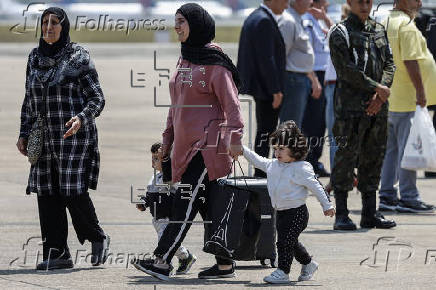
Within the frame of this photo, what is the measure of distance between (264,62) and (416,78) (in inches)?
63.2

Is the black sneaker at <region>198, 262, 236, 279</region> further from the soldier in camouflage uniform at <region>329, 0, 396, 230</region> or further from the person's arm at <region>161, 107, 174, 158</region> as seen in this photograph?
the soldier in camouflage uniform at <region>329, 0, 396, 230</region>

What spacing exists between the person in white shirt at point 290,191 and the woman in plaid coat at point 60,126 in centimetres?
118

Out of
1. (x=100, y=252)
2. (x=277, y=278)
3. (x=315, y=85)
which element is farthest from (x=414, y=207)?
(x=277, y=278)

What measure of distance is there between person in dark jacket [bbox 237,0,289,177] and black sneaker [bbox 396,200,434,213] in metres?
1.40

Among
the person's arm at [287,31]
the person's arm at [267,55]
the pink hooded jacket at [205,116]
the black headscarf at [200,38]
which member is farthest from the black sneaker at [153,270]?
the person's arm at [287,31]

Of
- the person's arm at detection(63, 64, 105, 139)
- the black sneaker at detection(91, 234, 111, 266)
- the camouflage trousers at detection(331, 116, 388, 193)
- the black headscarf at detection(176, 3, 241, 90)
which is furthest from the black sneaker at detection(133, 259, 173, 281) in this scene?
the camouflage trousers at detection(331, 116, 388, 193)

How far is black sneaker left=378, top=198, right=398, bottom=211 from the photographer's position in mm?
11562

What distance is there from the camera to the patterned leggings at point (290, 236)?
26.4ft

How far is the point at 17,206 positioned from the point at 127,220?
3.78ft

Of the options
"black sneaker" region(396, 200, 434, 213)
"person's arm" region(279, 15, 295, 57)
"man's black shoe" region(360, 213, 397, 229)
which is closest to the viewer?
"man's black shoe" region(360, 213, 397, 229)

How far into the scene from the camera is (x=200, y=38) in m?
8.12

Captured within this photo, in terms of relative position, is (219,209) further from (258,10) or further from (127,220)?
(258,10)

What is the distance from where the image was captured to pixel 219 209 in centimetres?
820

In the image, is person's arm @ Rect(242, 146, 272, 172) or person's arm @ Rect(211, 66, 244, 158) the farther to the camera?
person's arm @ Rect(242, 146, 272, 172)
